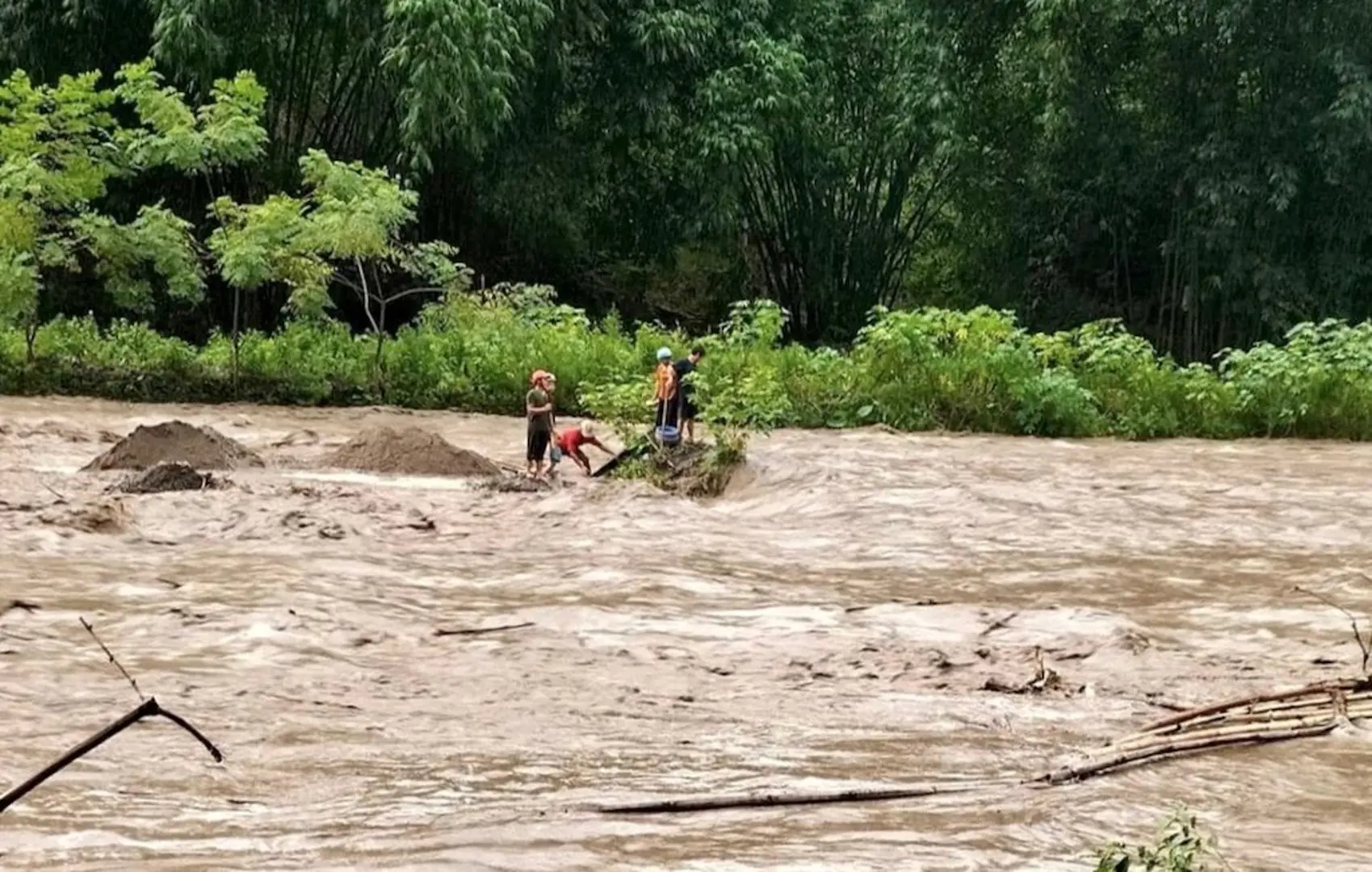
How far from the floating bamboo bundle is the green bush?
11.2 metres

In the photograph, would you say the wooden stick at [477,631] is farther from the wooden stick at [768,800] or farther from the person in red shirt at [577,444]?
the person in red shirt at [577,444]

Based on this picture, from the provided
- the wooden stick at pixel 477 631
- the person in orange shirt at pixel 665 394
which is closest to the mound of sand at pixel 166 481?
the person in orange shirt at pixel 665 394

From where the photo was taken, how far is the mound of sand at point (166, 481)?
11727mm

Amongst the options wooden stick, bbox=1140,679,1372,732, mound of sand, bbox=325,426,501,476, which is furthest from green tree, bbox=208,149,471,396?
wooden stick, bbox=1140,679,1372,732

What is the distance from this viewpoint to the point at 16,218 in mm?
18344

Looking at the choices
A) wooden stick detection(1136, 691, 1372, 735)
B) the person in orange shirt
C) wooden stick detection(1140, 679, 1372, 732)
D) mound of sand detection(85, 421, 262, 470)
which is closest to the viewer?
wooden stick detection(1140, 679, 1372, 732)

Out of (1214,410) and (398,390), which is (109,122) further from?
(1214,410)

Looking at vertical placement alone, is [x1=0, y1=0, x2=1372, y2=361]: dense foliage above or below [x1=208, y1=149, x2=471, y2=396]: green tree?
above

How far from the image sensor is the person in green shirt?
13141mm

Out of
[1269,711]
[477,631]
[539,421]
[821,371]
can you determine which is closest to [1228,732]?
[1269,711]

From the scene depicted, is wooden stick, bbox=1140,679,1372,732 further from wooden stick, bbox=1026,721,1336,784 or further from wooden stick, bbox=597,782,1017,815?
wooden stick, bbox=597,782,1017,815

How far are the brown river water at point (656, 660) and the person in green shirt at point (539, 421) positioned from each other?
0.49m

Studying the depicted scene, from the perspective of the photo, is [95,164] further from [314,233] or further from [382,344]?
[382,344]

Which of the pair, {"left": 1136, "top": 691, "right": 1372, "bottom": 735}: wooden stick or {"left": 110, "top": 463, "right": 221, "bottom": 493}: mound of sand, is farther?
{"left": 110, "top": 463, "right": 221, "bottom": 493}: mound of sand
